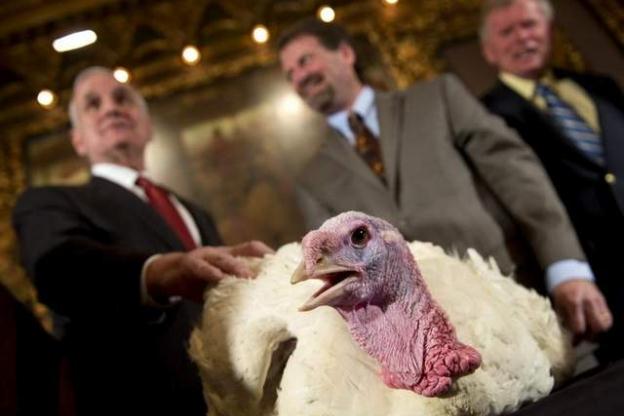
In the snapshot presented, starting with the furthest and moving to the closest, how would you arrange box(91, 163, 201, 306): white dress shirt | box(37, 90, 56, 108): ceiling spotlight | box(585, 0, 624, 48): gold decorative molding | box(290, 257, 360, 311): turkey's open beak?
box(585, 0, 624, 48): gold decorative molding, box(37, 90, 56, 108): ceiling spotlight, box(91, 163, 201, 306): white dress shirt, box(290, 257, 360, 311): turkey's open beak

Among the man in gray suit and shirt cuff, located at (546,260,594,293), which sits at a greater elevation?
the man in gray suit

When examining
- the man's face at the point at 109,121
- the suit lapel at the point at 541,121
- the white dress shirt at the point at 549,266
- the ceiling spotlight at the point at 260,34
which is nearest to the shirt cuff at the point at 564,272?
the white dress shirt at the point at 549,266

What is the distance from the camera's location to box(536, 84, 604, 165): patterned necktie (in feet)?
4.33

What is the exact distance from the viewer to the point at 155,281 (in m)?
0.78

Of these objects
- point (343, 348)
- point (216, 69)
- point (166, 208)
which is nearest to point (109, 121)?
point (166, 208)

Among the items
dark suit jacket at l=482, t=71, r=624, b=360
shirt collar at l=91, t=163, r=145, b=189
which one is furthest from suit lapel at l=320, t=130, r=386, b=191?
dark suit jacket at l=482, t=71, r=624, b=360

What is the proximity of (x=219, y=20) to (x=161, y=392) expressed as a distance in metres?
2.01

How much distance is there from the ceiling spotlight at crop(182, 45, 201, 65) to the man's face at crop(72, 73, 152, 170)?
1102 mm

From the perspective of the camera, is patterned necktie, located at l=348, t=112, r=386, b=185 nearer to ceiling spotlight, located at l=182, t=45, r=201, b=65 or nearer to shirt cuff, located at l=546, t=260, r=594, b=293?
shirt cuff, located at l=546, t=260, r=594, b=293

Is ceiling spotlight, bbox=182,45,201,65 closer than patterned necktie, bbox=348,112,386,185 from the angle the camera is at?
No

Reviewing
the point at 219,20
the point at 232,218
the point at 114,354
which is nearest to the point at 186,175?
the point at 232,218

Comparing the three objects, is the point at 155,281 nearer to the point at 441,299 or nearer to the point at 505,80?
the point at 441,299

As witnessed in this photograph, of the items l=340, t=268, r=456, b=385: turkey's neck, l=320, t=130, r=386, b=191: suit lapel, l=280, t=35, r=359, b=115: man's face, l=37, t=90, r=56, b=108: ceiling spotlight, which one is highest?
l=37, t=90, r=56, b=108: ceiling spotlight

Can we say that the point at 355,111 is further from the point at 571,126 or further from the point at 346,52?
the point at 571,126
